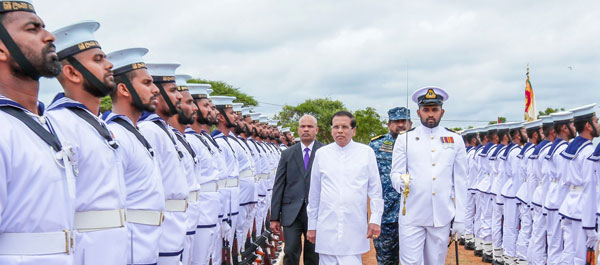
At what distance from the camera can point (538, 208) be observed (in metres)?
8.09

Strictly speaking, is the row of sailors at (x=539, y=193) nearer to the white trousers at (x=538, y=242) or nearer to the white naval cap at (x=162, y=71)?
the white trousers at (x=538, y=242)

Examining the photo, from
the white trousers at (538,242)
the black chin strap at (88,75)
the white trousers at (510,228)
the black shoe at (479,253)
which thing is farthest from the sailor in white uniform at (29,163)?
the black shoe at (479,253)

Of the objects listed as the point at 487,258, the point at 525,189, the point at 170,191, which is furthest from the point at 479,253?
the point at 170,191

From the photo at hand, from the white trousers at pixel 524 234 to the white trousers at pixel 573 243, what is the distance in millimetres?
1400

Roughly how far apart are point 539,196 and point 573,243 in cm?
131

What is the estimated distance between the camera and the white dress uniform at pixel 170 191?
184 inches

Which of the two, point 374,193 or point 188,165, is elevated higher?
point 188,165

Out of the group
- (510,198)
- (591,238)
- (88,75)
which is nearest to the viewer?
(88,75)

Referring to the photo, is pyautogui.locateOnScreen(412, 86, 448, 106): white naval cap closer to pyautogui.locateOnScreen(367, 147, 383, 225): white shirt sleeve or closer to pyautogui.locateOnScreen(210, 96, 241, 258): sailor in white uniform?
pyautogui.locateOnScreen(367, 147, 383, 225): white shirt sleeve

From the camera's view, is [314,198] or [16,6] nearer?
[16,6]

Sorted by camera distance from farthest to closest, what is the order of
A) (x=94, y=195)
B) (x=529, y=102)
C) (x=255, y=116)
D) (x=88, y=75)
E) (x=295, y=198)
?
(x=529, y=102) → (x=255, y=116) → (x=295, y=198) → (x=88, y=75) → (x=94, y=195)

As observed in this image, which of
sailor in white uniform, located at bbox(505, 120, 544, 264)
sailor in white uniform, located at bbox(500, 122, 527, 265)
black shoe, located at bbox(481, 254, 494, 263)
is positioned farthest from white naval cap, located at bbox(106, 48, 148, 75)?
black shoe, located at bbox(481, 254, 494, 263)

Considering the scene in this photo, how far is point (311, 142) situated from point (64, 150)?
4.70 meters

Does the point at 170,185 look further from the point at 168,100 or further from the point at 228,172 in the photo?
the point at 228,172
